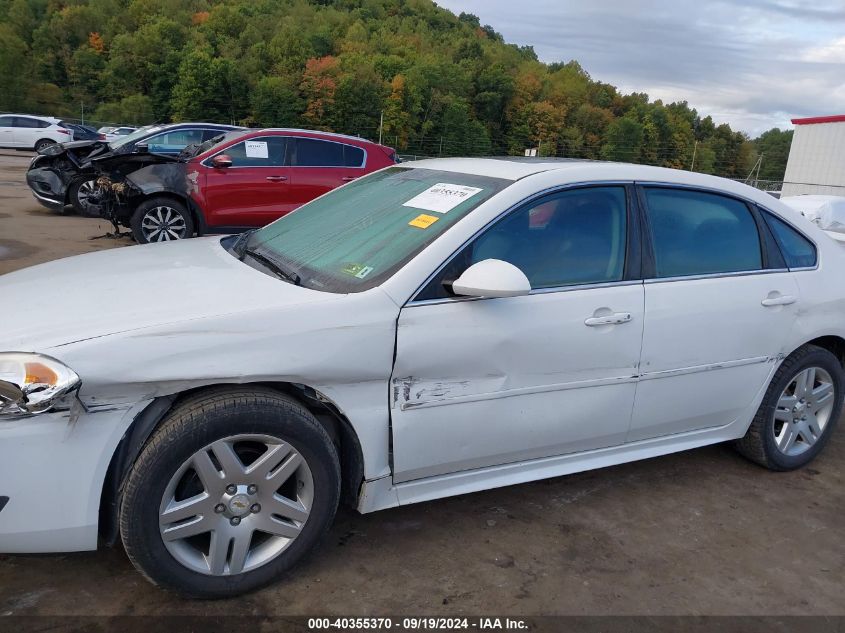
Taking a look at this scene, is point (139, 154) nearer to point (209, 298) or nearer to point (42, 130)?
point (209, 298)

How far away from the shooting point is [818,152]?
32.1 metres

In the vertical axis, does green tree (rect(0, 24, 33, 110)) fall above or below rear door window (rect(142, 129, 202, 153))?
above

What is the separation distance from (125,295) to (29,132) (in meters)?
29.9

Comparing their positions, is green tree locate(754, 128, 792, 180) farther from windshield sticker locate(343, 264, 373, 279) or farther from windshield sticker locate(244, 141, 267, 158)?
windshield sticker locate(343, 264, 373, 279)

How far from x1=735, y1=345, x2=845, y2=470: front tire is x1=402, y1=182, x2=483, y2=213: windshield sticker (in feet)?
6.54

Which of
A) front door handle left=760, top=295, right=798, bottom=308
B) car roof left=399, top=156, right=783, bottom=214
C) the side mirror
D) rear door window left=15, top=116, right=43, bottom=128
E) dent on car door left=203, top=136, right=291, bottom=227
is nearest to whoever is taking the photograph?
the side mirror

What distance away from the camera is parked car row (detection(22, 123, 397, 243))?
8625 mm

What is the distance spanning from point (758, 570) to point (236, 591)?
2.15m

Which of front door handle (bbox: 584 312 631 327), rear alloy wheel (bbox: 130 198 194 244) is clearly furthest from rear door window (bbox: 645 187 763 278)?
rear alloy wheel (bbox: 130 198 194 244)

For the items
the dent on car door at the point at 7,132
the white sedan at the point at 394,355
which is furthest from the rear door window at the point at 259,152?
the dent on car door at the point at 7,132

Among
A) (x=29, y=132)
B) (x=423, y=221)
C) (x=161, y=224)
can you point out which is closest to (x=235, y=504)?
(x=423, y=221)

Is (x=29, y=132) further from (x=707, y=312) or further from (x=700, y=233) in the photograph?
(x=707, y=312)

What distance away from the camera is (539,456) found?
3051mm

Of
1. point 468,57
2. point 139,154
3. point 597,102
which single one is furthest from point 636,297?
point 468,57
